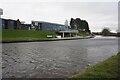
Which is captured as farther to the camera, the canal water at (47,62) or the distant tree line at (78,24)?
the distant tree line at (78,24)

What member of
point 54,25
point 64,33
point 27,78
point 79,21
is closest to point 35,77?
point 27,78

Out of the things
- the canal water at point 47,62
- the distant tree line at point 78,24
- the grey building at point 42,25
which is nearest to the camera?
the canal water at point 47,62

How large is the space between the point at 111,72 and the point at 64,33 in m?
81.1

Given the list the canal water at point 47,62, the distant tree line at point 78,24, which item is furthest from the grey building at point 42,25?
the canal water at point 47,62

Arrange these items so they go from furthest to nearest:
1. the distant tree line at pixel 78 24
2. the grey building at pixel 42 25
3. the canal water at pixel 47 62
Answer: the distant tree line at pixel 78 24
the grey building at pixel 42 25
the canal water at pixel 47 62

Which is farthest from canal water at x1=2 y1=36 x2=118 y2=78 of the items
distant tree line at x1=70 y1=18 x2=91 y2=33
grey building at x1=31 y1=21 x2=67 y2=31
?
distant tree line at x1=70 y1=18 x2=91 y2=33

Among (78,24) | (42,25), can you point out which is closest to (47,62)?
(42,25)

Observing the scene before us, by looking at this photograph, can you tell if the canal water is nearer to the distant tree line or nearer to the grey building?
the grey building

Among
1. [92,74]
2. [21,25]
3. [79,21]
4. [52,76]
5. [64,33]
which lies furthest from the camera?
[79,21]

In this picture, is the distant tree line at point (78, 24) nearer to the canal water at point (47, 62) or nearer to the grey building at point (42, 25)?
the grey building at point (42, 25)

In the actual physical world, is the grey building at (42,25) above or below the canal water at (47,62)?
above

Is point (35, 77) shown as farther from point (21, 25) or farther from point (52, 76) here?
point (21, 25)

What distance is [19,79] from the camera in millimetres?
8516

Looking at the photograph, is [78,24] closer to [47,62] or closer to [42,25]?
[42,25]
